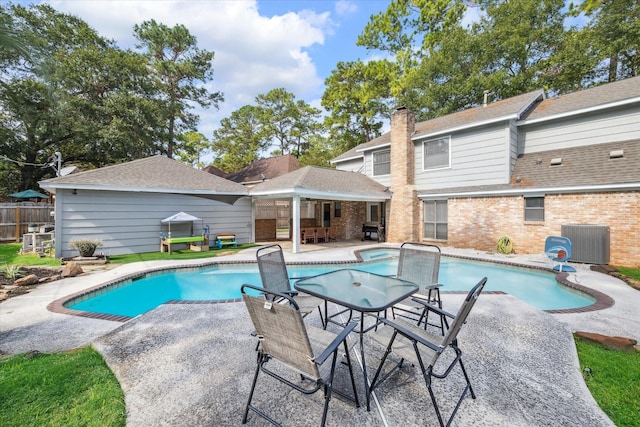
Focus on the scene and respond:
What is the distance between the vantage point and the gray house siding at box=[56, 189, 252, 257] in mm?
9312

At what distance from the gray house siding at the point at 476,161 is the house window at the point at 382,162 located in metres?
2.06

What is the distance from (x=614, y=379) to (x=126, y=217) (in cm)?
1270

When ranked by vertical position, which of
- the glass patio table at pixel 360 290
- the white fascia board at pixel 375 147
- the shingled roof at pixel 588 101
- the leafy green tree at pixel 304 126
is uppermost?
the leafy green tree at pixel 304 126

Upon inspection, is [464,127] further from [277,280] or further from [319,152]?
[319,152]

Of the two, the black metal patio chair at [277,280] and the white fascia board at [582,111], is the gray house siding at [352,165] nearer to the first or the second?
the white fascia board at [582,111]

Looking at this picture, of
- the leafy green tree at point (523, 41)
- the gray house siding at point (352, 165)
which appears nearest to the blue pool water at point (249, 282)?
the gray house siding at point (352, 165)

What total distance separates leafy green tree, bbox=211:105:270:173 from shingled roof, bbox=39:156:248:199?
1697 cm

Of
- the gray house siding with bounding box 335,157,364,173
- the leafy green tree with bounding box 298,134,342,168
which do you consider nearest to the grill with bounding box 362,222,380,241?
the gray house siding with bounding box 335,157,364,173

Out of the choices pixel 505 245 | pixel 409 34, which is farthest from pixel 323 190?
pixel 409 34

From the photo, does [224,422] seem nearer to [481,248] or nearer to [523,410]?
[523,410]

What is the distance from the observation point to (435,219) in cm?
1276

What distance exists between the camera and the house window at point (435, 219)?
12453 mm

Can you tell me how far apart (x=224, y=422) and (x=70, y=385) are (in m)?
1.61

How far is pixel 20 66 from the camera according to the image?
55.0 feet
